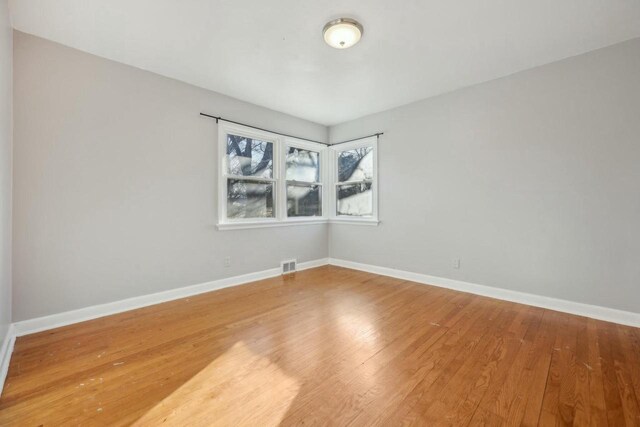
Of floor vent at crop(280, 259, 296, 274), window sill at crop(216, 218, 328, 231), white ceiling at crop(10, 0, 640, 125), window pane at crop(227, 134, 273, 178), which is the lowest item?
floor vent at crop(280, 259, 296, 274)

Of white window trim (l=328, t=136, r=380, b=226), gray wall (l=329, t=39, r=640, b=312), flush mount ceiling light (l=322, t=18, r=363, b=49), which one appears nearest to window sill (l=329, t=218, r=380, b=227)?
white window trim (l=328, t=136, r=380, b=226)

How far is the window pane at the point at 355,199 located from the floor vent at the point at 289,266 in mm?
A: 1279

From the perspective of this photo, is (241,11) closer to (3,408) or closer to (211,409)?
(211,409)

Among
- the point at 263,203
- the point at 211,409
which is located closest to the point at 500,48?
the point at 263,203

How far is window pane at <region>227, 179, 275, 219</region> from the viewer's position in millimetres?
3664

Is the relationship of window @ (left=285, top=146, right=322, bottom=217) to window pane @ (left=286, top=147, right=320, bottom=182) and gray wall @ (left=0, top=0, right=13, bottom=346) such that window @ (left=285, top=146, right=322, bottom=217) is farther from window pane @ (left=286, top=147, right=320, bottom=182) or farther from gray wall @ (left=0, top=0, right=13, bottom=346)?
gray wall @ (left=0, top=0, right=13, bottom=346)

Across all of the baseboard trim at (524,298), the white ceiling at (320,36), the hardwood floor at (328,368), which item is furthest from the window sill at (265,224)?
the white ceiling at (320,36)

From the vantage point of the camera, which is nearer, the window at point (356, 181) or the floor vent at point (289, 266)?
the floor vent at point (289, 266)

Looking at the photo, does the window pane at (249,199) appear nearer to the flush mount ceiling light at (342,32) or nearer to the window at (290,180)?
the window at (290,180)

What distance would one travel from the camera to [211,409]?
1.43 m

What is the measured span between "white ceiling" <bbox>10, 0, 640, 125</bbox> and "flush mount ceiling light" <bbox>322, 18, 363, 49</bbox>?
0.06 m

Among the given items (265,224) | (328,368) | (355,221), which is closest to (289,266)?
(265,224)

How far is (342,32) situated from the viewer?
2246 mm

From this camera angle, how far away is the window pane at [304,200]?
14.6 ft
